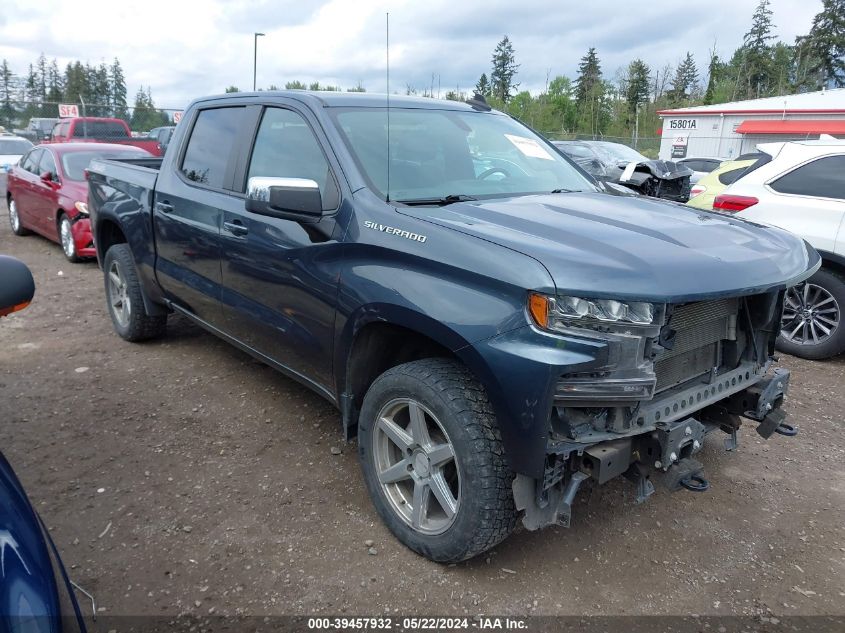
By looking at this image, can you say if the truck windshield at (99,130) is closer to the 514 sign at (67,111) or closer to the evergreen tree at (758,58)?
the 514 sign at (67,111)

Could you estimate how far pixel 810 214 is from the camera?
5.34 metres

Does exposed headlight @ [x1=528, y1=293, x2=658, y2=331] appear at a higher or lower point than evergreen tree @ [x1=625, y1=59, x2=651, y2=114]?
lower

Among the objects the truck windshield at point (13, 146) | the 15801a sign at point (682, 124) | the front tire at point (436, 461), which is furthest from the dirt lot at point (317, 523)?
the 15801a sign at point (682, 124)

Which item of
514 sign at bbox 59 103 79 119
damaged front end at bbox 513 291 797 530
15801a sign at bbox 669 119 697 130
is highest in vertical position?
15801a sign at bbox 669 119 697 130

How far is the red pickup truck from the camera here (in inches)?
727

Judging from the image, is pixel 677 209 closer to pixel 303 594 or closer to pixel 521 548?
pixel 521 548

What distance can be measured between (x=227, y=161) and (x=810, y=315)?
4682mm

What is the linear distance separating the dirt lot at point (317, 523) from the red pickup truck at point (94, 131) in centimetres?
1561

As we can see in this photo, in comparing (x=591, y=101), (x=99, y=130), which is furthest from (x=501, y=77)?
(x=99, y=130)

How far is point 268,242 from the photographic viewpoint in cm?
343

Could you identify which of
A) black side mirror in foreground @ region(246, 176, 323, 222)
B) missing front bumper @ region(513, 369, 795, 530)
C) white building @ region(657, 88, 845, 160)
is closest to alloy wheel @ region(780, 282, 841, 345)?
missing front bumper @ region(513, 369, 795, 530)

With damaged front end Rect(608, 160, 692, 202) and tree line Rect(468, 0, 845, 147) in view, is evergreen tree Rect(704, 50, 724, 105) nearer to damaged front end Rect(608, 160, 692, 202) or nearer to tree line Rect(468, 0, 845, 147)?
tree line Rect(468, 0, 845, 147)

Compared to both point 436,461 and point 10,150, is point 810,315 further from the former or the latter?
point 10,150

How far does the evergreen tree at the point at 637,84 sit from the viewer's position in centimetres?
6025
